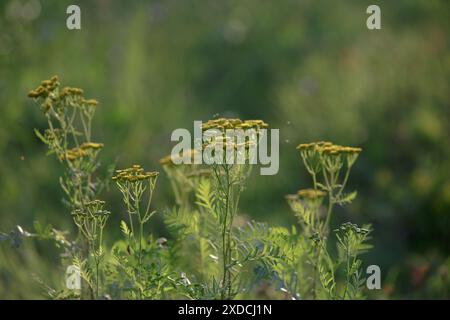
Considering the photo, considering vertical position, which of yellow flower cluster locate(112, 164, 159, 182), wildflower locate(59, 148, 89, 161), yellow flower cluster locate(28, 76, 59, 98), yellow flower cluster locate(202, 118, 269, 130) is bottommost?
yellow flower cluster locate(112, 164, 159, 182)

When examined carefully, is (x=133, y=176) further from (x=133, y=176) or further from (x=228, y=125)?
(x=228, y=125)

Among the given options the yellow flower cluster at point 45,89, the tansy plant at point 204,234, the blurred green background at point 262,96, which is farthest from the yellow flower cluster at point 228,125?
the blurred green background at point 262,96

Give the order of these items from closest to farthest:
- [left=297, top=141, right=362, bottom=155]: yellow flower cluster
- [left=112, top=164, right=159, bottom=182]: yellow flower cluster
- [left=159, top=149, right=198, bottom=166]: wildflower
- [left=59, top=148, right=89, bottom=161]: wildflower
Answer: [left=112, top=164, right=159, bottom=182]: yellow flower cluster
[left=297, top=141, right=362, bottom=155]: yellow flower cluster
[left=59, top=148, right=89, bottom=161]: wildflower
[left=159, top=149, right=198, bottom=166]: wildflower

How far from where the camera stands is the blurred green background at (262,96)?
4.57 meters

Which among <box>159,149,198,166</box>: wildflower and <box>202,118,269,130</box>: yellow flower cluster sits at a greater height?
<box>202,118,269,130</box>: yellow flower cluster

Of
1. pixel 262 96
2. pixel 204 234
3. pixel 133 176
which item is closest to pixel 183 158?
pixel 204 234

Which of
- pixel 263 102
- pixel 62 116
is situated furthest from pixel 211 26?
pixel 62 116

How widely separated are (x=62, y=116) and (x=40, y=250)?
81.7 inches

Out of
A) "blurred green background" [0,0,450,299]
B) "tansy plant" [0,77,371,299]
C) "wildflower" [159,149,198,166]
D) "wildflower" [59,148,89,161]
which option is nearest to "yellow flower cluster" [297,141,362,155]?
"tansy plant" [0,77,371,299]

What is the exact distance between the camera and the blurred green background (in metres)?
4.57

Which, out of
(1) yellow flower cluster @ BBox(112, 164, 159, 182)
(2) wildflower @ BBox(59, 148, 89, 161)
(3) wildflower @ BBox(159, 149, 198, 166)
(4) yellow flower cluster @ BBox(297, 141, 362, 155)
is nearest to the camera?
(1) yellow flower cluster @ BBox(112, 164, 159, 182)

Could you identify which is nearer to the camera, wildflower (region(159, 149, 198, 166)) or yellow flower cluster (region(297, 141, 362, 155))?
yellow flower cluster (region(297, 141, 362, 155))

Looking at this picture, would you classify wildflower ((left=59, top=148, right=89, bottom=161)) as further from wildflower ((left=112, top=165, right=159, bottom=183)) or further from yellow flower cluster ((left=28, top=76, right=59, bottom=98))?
wildflower ((left=112, top=165, right=159, bottom=183))

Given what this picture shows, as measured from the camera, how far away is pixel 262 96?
651cm
